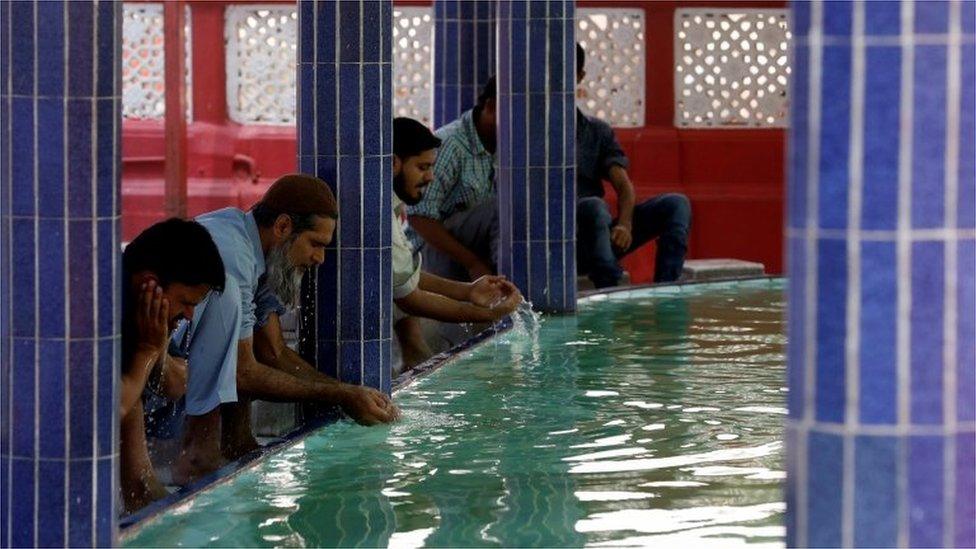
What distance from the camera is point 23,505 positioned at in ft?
14.0

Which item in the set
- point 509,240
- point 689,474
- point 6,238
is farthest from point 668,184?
point 6,238

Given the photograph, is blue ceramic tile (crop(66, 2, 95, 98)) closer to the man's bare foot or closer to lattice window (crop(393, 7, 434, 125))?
the man's bare foot

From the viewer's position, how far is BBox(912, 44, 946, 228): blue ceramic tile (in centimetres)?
321

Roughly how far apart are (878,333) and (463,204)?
6893 mm

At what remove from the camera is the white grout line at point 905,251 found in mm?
3203

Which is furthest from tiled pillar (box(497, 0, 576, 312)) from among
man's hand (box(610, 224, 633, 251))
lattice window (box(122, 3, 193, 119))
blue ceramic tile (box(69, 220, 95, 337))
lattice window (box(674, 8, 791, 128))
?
blue ceramic tile (box(69, 220, 95, 337))

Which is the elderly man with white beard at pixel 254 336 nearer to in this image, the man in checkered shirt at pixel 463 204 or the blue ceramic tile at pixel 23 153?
the blue ceramic tile at pixel 23 153

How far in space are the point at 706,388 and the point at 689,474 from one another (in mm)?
1706

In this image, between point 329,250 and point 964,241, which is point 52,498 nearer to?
point 964,241

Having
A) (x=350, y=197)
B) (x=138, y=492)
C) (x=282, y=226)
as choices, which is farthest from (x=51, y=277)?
(x=350, y=197)

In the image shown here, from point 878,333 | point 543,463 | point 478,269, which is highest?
point 878,333

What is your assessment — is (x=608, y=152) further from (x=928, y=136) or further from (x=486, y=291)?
(x=928, y=136)

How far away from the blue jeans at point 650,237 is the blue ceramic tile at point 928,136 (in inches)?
301

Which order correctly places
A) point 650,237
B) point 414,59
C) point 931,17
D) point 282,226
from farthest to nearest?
point 414,59, point 650,237, point 282,226, point 931,17
